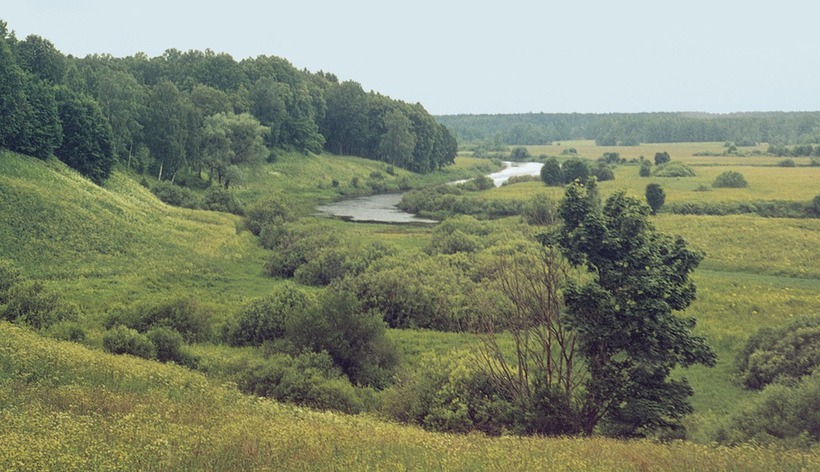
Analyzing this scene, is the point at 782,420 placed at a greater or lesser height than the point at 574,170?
lesser

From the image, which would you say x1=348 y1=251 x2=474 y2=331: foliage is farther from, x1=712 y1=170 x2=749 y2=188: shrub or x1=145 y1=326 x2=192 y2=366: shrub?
x1=712 y1=170 x2=749 y2=188: shrub

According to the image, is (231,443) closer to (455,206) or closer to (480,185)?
(455,206)

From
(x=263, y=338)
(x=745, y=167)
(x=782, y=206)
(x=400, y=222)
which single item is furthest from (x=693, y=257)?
(x=745, y=167)

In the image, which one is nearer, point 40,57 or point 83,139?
point 83,139

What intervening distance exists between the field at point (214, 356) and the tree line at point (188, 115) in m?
4.44

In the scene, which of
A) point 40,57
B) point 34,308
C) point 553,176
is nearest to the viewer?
point 34,308

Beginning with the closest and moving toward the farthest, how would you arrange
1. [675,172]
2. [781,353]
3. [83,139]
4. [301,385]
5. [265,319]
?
[301,385], [781,353], [265,319], [83,139], [675,172]

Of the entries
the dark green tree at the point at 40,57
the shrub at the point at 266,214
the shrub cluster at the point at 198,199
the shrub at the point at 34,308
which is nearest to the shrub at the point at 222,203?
the shrub cluster at the point at 198,199

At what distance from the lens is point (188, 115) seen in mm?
75938

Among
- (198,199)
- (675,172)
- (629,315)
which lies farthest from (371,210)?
(629,315)

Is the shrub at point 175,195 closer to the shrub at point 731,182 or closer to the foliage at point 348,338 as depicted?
the foliage at point 348,338

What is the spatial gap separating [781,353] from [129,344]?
2431 centimetres

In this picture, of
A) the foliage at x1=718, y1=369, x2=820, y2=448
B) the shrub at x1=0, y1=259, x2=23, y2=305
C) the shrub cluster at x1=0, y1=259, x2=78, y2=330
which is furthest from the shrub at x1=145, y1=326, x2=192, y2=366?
the foliage at x1=718, y1=369, x2=820, y2=448

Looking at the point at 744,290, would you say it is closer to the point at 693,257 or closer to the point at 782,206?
the point at 693,257
